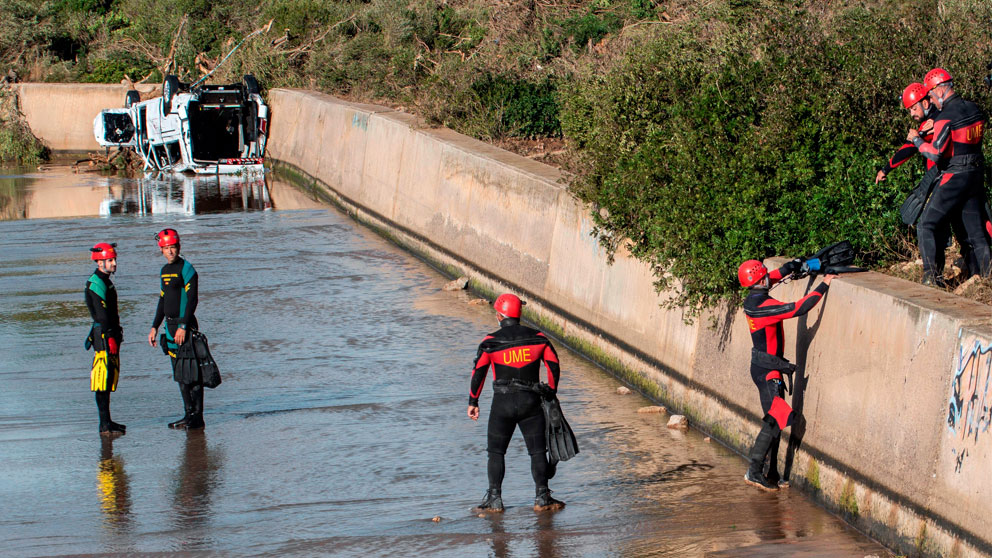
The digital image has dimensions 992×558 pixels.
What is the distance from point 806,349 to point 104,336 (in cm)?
614

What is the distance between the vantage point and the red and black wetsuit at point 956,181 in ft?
31.3

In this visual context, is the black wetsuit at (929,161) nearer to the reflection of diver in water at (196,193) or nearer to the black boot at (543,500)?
the black boot at (543,500)

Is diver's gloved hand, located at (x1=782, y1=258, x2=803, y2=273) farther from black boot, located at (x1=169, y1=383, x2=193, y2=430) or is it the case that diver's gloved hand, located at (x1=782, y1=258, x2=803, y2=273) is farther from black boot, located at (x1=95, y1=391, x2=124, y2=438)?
black boot, located at (x1=95, y1=391, x2=124, y2=438)

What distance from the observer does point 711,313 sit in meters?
10.8

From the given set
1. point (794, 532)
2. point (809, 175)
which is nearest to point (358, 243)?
point (809, 175)

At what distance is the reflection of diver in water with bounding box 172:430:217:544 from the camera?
891 cm

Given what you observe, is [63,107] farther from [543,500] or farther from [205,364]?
[543,500]

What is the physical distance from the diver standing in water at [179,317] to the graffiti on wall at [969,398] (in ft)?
22.0

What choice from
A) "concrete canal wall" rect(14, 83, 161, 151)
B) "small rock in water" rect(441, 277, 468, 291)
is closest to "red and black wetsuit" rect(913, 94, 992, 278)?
"small rock in water" rect(441, 277, 468, 291)

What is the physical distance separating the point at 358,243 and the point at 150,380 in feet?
27.7

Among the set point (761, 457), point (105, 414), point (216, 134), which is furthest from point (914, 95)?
point (216, 134)

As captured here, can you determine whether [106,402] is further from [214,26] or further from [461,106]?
[214,26]

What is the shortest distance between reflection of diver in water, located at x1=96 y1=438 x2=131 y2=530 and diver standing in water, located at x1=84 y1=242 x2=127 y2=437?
0.28 meters

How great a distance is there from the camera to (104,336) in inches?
441
